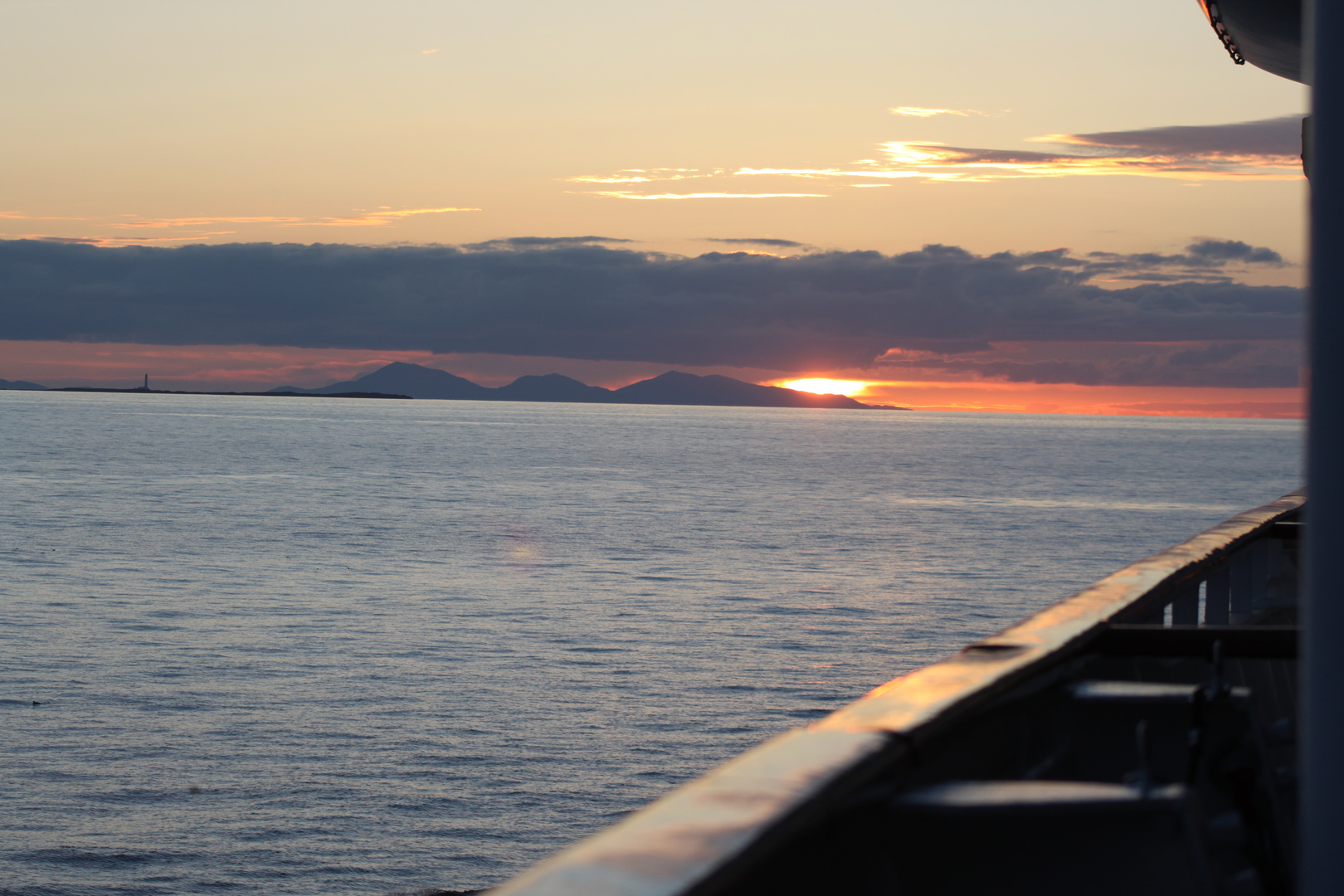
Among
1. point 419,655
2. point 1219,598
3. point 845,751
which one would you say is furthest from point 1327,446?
point 419,655

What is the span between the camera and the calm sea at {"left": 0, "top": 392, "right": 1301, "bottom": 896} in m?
27.3

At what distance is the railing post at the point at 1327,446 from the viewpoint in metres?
2.26

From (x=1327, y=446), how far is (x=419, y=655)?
42.8 meters

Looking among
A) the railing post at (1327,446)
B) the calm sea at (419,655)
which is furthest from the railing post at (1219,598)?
the calm sea at (419,655)

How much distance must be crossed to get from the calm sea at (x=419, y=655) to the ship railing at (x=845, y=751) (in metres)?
22.1

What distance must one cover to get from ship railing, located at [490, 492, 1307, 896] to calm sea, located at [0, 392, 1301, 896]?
22066 millimetres

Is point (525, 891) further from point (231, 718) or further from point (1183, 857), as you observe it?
point (231, 718)

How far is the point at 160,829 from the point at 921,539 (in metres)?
61.6

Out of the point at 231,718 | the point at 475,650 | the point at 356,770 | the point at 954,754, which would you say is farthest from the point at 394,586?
the point at 954,754

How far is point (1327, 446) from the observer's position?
89.3 inches

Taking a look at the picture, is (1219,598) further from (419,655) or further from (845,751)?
(419,655)

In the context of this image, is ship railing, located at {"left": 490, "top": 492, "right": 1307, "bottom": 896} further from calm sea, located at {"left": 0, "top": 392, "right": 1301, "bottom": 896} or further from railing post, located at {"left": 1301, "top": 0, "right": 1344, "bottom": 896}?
calm sea, located at {"left": 0, "top": 392, "right": 1301, "bottom": 896}

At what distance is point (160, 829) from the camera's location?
27688 mm

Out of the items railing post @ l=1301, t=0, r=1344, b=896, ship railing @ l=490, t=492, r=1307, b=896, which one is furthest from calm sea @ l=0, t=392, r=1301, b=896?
railing post @ l=1301, t=0, r=1344, b=896
